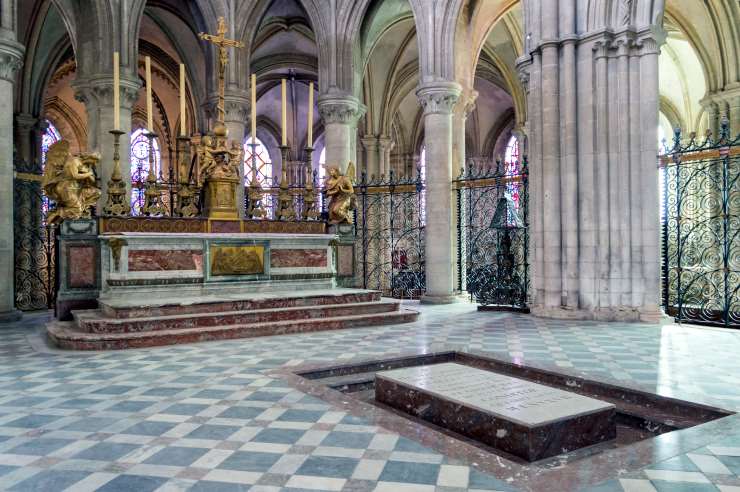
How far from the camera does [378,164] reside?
25.2 meters

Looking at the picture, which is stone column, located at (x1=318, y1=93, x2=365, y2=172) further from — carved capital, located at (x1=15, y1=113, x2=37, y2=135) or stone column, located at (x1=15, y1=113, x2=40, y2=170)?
carved capital, located at (x1=15, y1=113, x2=37, y2=135)

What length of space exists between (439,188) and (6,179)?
9509 mm

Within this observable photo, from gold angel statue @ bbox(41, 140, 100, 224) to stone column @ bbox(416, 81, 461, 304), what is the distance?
7924 millimetres

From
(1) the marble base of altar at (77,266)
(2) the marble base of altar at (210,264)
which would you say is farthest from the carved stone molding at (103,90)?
(2) the marble base of altar at (210,264)

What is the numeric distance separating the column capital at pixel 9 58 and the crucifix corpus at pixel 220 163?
4245 mm

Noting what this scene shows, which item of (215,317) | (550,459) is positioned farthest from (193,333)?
(550,459)

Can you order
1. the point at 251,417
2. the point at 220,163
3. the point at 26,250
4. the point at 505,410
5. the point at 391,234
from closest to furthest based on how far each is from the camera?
1. the point at 505,410
2. the point at 251,417
3. the point at 220,163
4. the point at 26,250
5. the point at 391,234

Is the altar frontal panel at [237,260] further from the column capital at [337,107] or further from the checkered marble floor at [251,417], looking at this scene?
the column capital at [337,107]

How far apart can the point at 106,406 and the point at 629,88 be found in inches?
394

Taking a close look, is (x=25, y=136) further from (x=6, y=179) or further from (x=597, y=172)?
(x=597, y=172)

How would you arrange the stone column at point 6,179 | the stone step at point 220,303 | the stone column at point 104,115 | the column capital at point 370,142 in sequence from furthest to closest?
1. the column capital at point 370,142
2. the stone column at point 104,115
3. the stone column at point 6,179
4. the stone step at point 220,303

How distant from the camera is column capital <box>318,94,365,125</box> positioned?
16.4m

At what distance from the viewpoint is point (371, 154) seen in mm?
25062

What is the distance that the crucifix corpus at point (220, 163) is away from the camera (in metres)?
10.5
